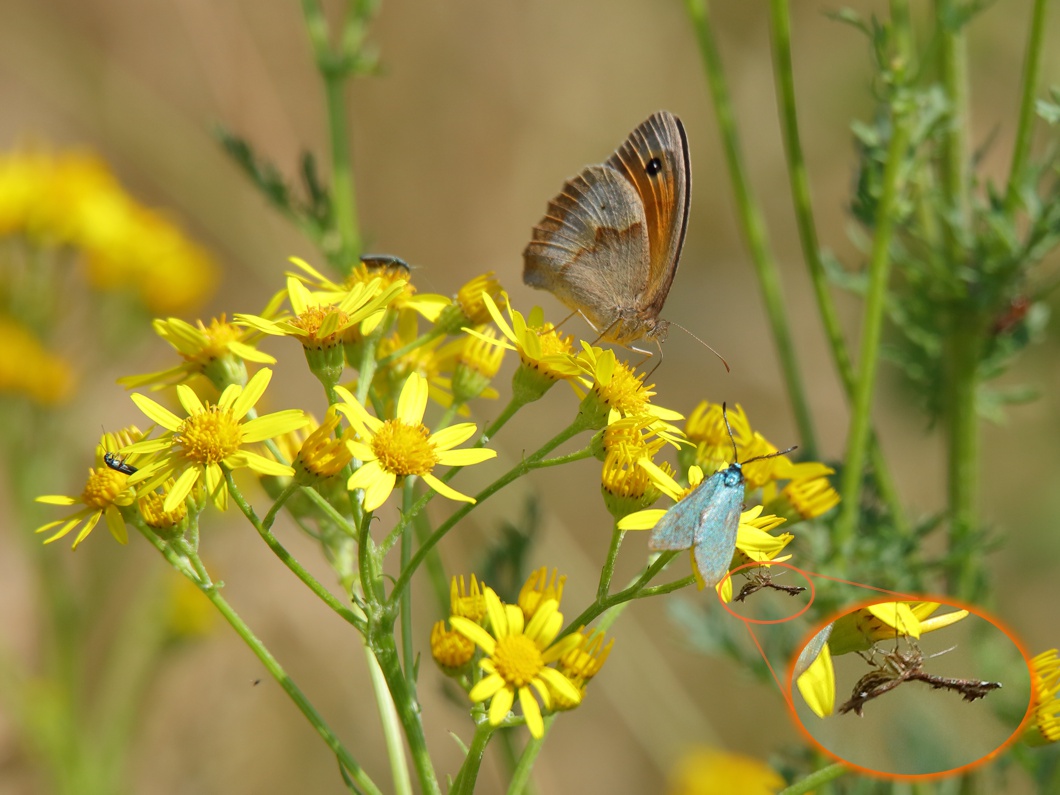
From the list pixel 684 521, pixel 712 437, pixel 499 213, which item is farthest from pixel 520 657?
pixel 499 213

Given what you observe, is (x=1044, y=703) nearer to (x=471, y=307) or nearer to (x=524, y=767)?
(x=524, y=767)

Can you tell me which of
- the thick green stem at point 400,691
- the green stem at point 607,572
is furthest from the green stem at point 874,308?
the thick green stem at point 400,691

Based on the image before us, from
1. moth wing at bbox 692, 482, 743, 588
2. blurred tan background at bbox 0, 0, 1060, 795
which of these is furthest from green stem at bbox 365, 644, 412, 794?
blurred tan background at bbox 0, 0, 1060, 795

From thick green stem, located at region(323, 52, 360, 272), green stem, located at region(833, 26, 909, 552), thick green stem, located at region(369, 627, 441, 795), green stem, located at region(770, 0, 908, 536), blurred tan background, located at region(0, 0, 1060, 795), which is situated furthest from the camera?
blurred tan background, located at region(0, 0, 1060, 795)

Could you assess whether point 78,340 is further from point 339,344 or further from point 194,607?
point 339,344

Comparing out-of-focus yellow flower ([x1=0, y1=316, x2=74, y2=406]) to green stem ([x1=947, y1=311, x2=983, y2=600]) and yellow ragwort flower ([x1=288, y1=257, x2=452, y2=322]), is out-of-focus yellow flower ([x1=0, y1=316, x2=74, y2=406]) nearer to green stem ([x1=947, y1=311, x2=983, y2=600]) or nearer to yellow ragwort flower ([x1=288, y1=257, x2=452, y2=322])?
yellow ragwort flower ([x1=288, y1=257, x2=452, y2=322])

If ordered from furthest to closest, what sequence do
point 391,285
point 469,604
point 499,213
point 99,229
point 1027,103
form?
1. point 499,213
2. point 99,229
3. point 1027,103
4. point 391,285
5. point 469,604
